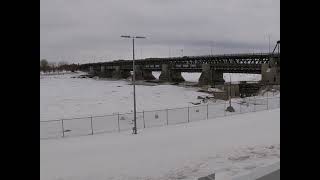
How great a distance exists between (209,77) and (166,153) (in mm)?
86826

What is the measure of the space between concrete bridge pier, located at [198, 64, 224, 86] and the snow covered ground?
2840 inches

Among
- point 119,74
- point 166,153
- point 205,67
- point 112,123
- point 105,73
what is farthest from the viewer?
point 105,73

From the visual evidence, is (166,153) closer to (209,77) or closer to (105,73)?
(209,77)

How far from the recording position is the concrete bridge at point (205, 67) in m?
85.5

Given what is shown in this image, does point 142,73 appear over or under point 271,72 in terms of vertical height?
over

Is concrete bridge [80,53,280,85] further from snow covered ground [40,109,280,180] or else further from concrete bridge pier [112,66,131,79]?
snow covered ground [40,109,280,180]

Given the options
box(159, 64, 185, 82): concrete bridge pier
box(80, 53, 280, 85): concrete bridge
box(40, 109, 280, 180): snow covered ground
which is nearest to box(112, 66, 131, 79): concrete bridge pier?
box(80, 53, 280, 85): concrete bridge

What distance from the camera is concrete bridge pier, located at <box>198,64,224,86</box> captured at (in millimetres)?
104844

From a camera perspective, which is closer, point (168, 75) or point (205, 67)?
point (205, 67)

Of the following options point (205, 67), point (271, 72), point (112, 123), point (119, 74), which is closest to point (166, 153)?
point (112, 123)

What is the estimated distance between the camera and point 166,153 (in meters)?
21.2

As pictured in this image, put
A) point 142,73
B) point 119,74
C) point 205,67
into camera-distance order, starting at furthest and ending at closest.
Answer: point 119,74 → point 142,73 → point 205,67
